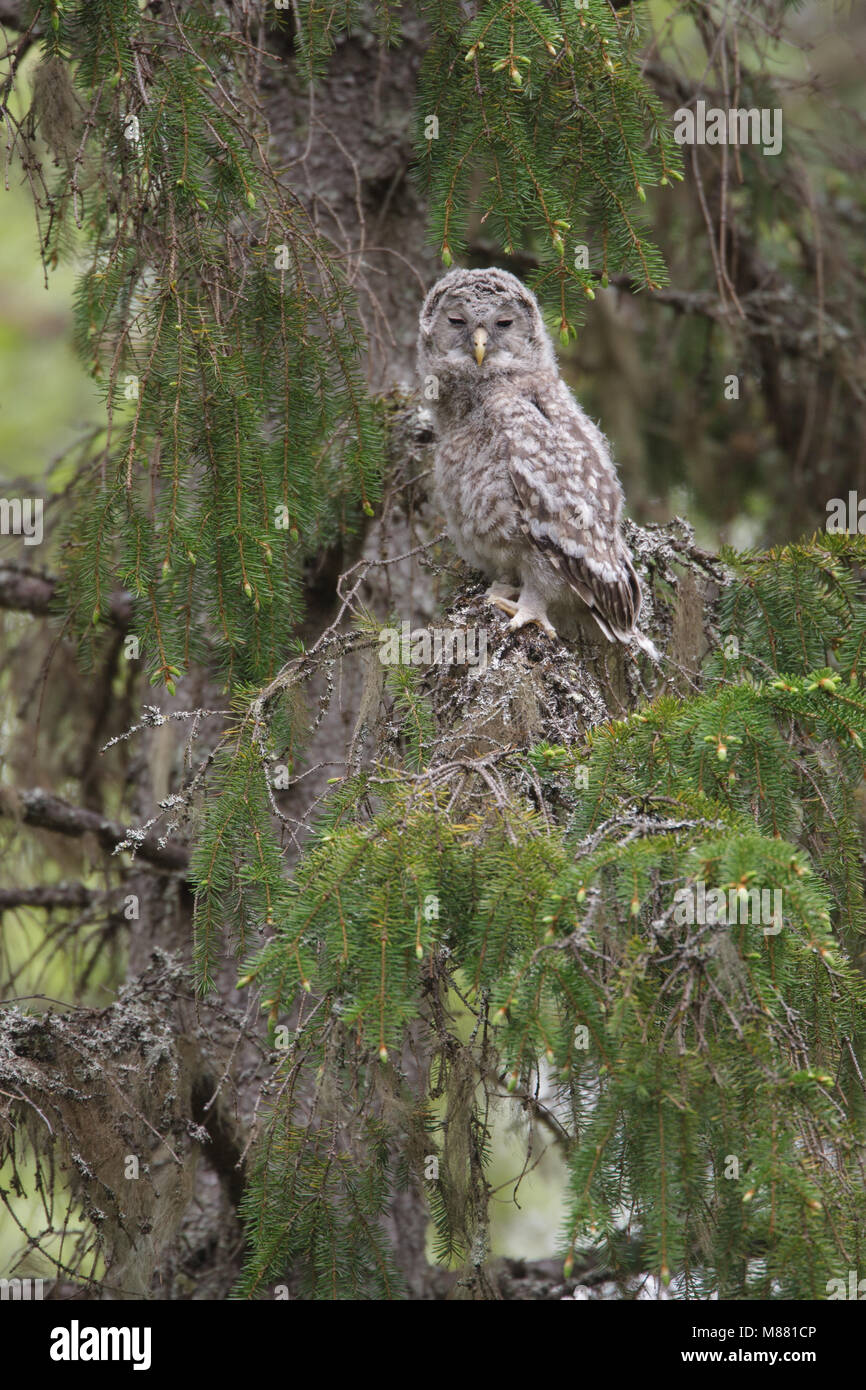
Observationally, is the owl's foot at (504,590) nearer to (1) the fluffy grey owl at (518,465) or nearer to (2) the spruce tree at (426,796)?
(1) the fluffy grey owl at (518,465)

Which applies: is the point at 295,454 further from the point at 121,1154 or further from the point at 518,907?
the point at 121,1154

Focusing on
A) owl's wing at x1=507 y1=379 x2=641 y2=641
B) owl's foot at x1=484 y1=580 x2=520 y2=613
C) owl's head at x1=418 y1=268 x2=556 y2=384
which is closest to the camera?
owl's wing at x1=507 y1=379 x2=641 y2=641

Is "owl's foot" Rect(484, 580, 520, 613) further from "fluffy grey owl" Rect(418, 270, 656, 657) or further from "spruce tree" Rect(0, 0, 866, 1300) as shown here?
"spruce tree" Rect(0, 0, 866, 1300)

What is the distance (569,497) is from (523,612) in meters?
0.44

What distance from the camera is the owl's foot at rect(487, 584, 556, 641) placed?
3.92m

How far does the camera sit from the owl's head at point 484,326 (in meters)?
4.42

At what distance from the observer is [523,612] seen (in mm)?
4016

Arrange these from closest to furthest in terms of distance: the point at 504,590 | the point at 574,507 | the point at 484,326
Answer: the point at 574,507
the point at 504,590
the point at 484,326

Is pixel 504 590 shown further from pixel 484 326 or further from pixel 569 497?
pixel 484 326

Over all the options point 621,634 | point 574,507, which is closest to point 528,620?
point 621,634

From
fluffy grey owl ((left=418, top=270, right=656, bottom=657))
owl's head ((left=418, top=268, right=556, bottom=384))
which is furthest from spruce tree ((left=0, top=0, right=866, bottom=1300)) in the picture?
owl's head ((left=418, top=268, right=556, bottom=384))

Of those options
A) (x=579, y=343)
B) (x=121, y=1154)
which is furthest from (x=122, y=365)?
(x=579, y=343)

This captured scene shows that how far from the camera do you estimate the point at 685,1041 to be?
2496mm
